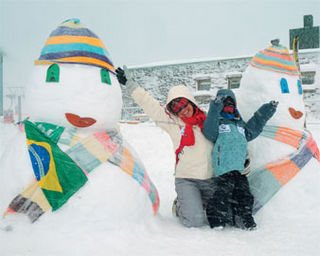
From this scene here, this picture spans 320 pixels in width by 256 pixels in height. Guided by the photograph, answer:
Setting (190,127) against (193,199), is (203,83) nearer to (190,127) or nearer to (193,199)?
(190,127)

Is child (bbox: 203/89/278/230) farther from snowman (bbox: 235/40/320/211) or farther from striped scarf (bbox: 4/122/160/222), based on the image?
striped scarf (bbox: 4/122/160/222)

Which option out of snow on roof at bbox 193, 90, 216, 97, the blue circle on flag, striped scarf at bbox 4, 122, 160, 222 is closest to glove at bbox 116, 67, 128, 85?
striped scarf at bbox 4, 122, 160, 222

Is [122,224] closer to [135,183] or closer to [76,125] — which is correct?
[135,183]

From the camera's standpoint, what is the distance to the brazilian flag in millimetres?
2559

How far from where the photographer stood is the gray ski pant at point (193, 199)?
123 inches

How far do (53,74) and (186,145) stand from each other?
1277mm

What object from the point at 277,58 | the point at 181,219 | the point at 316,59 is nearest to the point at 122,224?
the point at 181,219

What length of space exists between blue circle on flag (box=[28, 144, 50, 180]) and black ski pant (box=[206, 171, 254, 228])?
4.62 ft

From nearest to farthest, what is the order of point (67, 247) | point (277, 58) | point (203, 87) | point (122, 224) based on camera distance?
point (67, 247) → point (122, 224) → point (277, 58) → point (203, 87)

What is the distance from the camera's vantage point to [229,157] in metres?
3.14

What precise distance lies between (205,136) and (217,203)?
1.96 ft

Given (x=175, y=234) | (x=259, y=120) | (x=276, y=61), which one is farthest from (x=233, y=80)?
(x=175, y=234)

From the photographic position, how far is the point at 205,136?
3270 millimetres

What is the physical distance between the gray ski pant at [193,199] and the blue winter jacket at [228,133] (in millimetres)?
239
